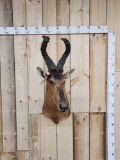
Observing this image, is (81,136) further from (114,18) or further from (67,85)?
(114,18)

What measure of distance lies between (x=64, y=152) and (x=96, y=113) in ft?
0.97

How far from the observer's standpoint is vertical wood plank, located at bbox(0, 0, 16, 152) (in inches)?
54.2

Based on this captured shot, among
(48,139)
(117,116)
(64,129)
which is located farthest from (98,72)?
(48,139)

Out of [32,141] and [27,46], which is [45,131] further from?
[27,46]

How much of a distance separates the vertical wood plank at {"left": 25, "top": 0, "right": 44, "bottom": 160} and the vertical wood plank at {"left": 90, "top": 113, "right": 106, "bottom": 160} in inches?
12.2

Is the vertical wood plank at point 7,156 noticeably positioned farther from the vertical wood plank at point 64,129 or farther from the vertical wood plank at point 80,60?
the vertical wood plank at point 80,60

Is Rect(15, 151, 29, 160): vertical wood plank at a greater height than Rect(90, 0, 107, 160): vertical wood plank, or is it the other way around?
Rect(90, 0, 107, 160): vertical wood plank

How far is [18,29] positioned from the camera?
1.37 metres

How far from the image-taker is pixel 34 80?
1.40m

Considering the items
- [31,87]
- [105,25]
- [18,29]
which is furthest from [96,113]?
[18,29]

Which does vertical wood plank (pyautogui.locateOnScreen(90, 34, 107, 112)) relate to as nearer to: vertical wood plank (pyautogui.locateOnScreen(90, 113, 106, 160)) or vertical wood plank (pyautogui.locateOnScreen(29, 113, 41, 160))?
vertical wood plank (pyautogui.locateOnScreen(90, 113, 106, 160))

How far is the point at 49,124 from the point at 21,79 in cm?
31

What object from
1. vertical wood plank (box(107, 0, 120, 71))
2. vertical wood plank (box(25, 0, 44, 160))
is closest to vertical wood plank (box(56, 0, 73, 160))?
vertical wood plank (box(25, 0, 44, 160))

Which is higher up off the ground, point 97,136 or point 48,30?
point 48,30
